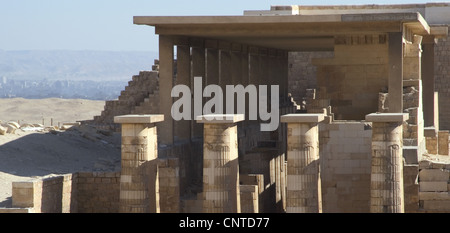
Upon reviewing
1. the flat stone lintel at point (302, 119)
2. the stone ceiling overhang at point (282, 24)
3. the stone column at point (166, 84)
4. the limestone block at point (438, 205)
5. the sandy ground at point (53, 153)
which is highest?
the stone ceiling overhang at point (282, 24)

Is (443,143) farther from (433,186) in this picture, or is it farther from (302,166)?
(302,166)

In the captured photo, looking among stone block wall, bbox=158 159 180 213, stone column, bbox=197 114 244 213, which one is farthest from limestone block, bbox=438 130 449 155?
stone column, bbox=197 114 244 213

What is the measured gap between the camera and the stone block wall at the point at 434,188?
2202cm

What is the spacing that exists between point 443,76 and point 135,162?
25426 millimetres

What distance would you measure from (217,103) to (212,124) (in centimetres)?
933

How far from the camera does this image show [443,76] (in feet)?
141

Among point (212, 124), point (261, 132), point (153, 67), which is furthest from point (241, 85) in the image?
point (212, 124)

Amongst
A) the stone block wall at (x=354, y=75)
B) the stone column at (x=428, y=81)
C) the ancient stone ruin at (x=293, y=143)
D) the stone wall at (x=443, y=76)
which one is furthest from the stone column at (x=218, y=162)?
the stone wall at (x=443, y=76)

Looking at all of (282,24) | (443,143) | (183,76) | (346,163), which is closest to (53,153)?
(183,76)

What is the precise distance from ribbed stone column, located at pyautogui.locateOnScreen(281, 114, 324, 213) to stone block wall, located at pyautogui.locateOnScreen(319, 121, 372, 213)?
213 centimetres

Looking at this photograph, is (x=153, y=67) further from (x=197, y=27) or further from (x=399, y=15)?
(x=399, y=15)

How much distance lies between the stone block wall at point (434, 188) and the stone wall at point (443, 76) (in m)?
21.3

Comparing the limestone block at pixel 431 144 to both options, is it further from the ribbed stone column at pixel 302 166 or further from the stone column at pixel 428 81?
the ribbed stone column at pixel 302 166
